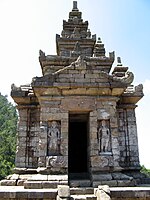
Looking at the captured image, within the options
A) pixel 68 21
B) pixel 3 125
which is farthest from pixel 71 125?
pixel 3 125

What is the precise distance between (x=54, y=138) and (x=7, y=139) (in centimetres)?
3361

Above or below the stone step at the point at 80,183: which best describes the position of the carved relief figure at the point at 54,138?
above

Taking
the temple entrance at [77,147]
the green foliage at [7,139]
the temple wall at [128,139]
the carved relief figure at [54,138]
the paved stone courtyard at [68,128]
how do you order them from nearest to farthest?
1. the paved stone courtyard at [68,128]
2. the carved relief figure at [54,138]
3. the temple wall at [128,139]
4. the temple entrance at [77,147]
5. the green foliage at [7,139]

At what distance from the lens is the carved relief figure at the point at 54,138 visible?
27.1 feet

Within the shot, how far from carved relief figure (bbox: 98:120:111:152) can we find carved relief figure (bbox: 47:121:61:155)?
1.44 meters

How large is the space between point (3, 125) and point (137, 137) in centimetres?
4361

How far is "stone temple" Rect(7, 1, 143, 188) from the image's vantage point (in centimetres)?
797

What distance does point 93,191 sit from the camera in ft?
23.7

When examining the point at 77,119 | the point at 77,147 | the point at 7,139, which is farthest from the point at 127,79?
the point at 7,139

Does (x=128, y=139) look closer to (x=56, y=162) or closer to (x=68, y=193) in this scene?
(x=56, y=162)

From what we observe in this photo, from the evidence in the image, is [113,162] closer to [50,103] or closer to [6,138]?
[50,103]

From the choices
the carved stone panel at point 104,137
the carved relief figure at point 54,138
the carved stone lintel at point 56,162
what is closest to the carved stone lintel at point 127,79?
the carved stone panel at point 104,137

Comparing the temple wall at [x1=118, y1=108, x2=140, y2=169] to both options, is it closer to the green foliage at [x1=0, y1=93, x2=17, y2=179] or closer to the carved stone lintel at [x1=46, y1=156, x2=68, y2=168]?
the carved stone lintel at [x1=46, y1=156, x2=68, y2=168]

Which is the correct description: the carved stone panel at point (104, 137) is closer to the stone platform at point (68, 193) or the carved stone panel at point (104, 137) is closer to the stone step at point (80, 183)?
the stone step at point (80, 183)
